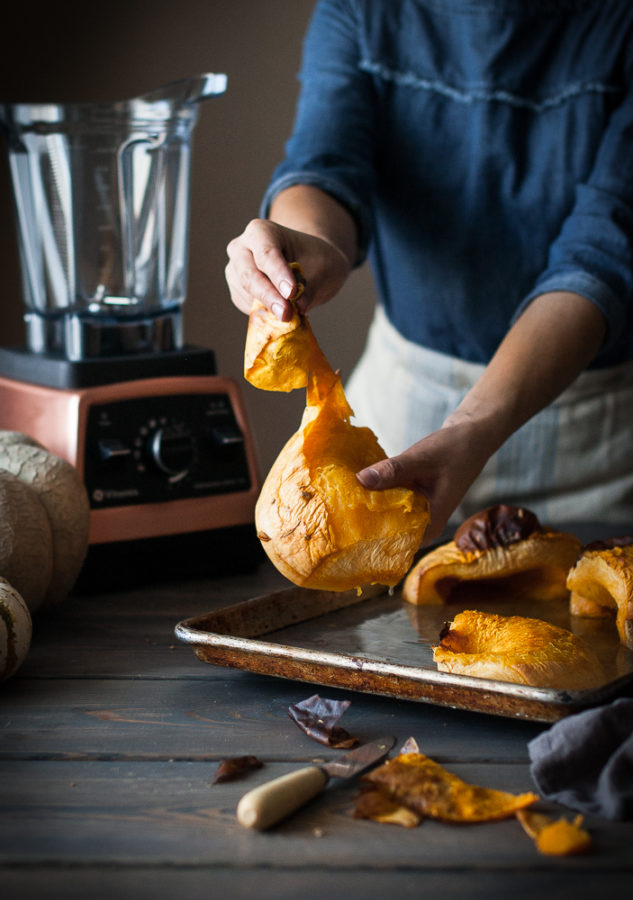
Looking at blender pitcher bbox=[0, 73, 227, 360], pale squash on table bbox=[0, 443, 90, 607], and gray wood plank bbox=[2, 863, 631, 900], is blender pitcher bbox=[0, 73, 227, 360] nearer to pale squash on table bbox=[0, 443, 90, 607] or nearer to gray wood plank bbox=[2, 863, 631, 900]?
pale squash on table bbox=[0, 443, 90, 607]

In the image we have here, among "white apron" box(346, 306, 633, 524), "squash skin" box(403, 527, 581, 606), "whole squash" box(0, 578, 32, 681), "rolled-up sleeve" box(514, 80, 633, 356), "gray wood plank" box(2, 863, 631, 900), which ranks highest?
"rolled-up sleeve" box(514, 80, 633, 356)

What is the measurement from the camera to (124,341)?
4.63 ft

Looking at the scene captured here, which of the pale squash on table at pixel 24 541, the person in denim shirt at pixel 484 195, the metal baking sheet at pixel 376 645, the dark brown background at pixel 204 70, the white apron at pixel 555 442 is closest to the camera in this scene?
the metal baking sheet at pixel 376 645

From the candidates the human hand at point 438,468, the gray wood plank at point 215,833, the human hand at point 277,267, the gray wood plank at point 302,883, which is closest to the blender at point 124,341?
the human hand at point 277,267

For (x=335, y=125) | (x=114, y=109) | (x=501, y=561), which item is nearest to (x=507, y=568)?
(x=501, y=561)

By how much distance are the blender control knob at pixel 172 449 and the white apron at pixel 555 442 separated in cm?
51

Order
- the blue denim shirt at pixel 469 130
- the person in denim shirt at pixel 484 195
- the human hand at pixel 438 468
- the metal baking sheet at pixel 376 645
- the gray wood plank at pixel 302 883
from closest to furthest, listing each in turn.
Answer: the gray wood plank at pixel 302 883, the metal baking sheet at pixel 376 645, the human hand at pixel 438 468, the person in denim shirt at pixel 484 195, the blue denim shirt at pixel 469 130

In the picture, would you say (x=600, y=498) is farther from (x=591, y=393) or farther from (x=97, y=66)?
(x=97, y=66)

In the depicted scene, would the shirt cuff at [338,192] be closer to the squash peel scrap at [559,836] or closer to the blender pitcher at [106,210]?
the blender pitcher at [106,210]

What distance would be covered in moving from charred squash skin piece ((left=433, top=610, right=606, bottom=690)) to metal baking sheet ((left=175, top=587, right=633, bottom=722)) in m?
0.03

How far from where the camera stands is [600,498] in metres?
1.70

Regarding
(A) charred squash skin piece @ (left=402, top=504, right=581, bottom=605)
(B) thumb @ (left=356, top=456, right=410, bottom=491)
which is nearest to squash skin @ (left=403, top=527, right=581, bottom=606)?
(A) charred squash skin piece @ (left=402, top=504, right=581, bottom=605)

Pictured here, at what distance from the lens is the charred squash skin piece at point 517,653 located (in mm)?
837

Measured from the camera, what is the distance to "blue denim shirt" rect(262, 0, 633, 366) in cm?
153
